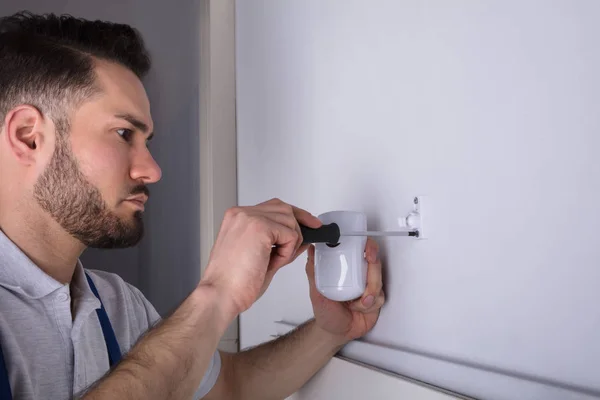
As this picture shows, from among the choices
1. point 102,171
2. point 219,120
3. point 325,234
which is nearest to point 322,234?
point 325,234

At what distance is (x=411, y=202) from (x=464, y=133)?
0.45ft

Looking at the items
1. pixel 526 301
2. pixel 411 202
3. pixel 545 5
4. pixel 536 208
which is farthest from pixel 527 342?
pixel 545 5

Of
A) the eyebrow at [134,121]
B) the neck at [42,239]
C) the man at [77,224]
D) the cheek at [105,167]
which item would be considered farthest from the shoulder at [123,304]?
the eyebrow at [134,121]

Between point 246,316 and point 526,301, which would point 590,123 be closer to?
point 526,301

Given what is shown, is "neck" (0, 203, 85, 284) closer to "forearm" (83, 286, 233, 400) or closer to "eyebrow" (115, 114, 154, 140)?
"eyebrow" (115, 114, 154, 140)

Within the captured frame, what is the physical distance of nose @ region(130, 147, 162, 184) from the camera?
0.95m

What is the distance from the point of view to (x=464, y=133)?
2.14 feet

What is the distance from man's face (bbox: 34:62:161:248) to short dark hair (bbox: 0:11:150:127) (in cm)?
4

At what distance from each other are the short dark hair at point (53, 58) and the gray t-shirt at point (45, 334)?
0.25 meters

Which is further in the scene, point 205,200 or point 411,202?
point 205,200

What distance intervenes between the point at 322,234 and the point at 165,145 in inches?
64.8

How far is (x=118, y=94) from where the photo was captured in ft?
3.16

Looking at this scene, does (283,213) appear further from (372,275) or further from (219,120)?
(219,120)

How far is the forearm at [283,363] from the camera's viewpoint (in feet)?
2.99
